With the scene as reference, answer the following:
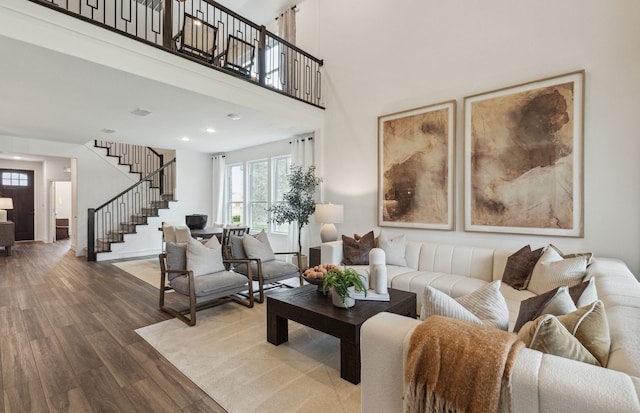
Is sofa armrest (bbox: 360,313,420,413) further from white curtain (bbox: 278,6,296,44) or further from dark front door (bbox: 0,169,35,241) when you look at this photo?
dark front door (bbox: 0,169,35,241)

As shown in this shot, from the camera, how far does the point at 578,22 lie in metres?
3.36

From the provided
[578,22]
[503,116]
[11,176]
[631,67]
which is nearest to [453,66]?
[503,116]

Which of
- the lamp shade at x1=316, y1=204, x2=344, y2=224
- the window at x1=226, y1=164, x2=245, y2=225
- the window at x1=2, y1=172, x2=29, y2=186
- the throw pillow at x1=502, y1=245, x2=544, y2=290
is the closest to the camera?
the throw pillow at x1=502, y1=245, x2=544, y2=290

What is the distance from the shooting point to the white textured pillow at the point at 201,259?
11.9ft

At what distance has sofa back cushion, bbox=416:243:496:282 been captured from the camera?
360 cm

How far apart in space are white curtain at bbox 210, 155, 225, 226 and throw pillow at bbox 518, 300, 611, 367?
798 cm

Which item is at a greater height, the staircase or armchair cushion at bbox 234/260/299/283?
the staircase

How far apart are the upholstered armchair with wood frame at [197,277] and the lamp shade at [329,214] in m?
1.51

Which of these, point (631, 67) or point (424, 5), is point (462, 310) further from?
point (424, 5)

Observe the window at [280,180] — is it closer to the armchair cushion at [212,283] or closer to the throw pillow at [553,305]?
the armchair cushion at [212,283]

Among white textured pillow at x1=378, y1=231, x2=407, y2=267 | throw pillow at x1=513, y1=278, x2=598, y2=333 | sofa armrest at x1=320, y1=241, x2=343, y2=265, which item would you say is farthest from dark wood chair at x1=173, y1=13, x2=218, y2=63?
throw pillow at x1=513, y1=278, x2=598, y2=333

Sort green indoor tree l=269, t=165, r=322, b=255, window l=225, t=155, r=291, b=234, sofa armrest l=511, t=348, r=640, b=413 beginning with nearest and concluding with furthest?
1. sofa armrest l=511, t=348, r=640, b=413
2. green indoor tree l=269, t=165, r=322, b=255
3. window l=225, t=155, r=291, b=234

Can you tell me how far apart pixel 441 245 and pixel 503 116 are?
1.80 m

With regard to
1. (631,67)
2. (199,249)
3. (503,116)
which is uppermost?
(631,67)
